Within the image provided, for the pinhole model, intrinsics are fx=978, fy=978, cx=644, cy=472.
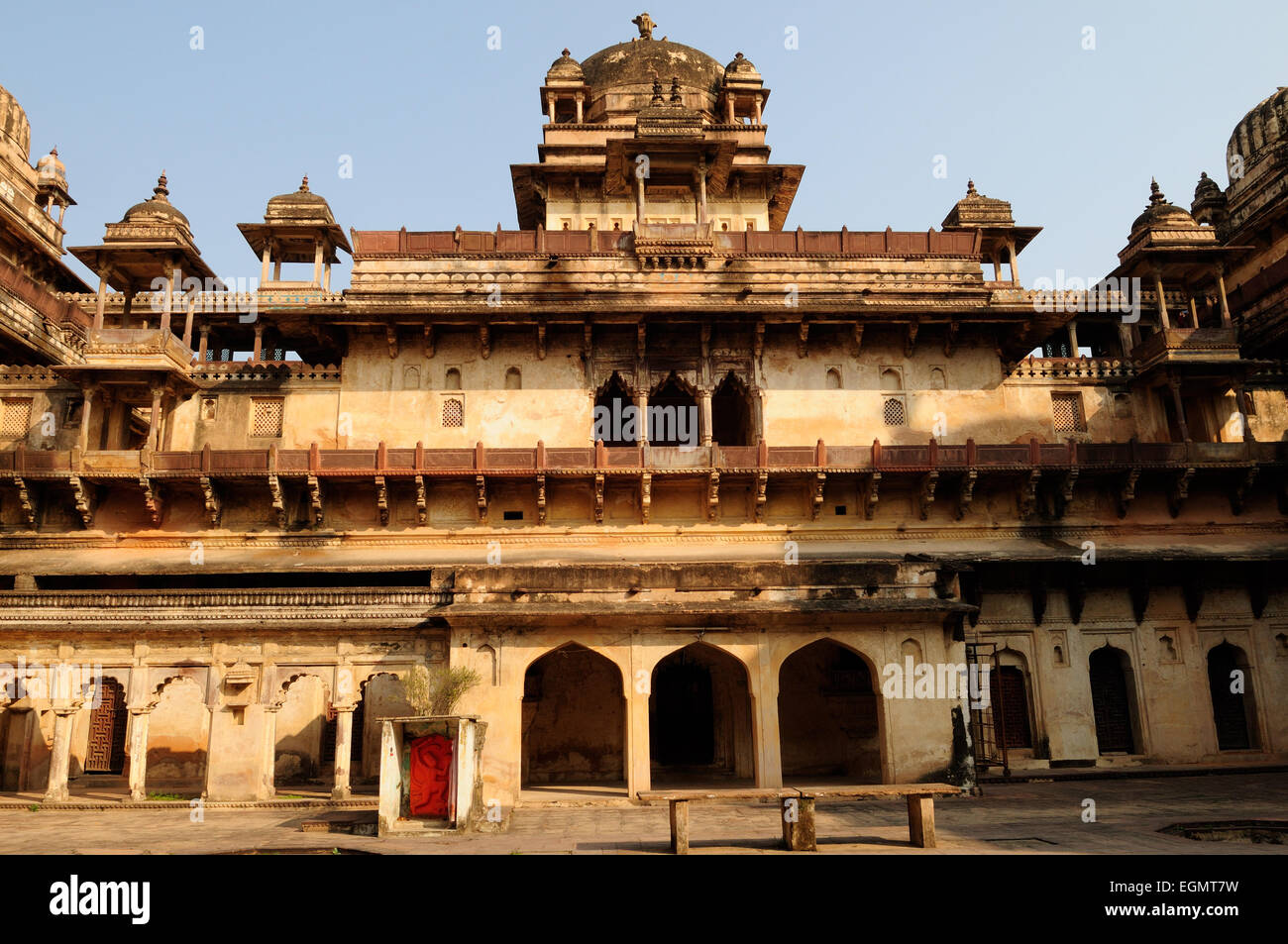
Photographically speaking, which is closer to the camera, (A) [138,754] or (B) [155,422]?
(A) [138,754]

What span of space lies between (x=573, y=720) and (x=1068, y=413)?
16549mm

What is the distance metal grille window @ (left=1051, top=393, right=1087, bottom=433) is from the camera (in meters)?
27.8

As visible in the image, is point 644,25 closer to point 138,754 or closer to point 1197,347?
point 1197,347

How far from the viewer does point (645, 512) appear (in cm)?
2520

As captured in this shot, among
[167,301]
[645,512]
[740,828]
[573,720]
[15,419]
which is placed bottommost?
[740,828]

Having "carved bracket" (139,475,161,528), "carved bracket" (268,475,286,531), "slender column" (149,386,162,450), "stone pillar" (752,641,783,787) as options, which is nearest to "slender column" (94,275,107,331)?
"slender column" (149,386,162,450)

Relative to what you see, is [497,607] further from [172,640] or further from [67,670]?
[67,670]

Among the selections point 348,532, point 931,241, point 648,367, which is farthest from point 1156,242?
point 348,532

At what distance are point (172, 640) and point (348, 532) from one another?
6.30m

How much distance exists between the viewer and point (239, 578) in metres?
23.5

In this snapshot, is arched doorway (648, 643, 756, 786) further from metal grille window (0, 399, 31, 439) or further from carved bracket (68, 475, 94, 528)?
metal grille window (0, 399, 31, 439)

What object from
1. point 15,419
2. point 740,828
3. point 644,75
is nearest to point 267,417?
point 15,419

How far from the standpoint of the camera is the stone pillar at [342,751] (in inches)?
715
